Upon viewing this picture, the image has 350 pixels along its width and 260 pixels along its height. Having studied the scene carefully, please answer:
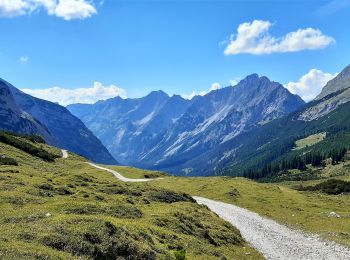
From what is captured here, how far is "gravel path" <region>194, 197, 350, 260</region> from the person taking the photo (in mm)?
45656

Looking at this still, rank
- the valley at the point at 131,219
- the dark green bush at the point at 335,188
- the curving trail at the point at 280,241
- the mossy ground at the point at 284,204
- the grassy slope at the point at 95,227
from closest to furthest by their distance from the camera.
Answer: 1. the grassy slope at the point at 95,227
2. the valley at the point at 131,219
3. the curving trail at the point at 280,241
4. the mossy ground at the point at 284,204
5. the dark green bush at the point at 335,188

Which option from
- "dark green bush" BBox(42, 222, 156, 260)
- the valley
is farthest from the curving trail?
"dark green bush" BBox(42, 222, 156, 260)

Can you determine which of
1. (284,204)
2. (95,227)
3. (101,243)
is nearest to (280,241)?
(95,227)

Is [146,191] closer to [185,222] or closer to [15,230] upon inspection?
[185,222]

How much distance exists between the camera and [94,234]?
2970 cm

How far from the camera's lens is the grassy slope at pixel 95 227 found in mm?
27281

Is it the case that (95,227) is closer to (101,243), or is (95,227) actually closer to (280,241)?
(101,243)

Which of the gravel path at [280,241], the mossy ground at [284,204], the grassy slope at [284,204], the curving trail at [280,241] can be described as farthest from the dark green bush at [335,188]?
the gravel path at [280,241]

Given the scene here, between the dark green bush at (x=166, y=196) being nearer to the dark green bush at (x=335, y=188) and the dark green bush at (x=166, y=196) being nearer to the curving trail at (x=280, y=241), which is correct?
the curving trail at (x=280, y=241)

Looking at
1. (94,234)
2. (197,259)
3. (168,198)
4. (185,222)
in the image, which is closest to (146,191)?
(168,198)

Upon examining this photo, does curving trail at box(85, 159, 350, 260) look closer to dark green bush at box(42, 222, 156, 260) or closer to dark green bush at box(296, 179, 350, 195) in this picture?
dark green bush at box(42, 222, 156, 260)

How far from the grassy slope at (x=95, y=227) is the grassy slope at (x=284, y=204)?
14.7 metres

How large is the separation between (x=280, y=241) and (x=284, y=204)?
31.4m

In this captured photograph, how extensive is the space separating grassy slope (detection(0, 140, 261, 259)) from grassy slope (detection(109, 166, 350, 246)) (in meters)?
14.7
